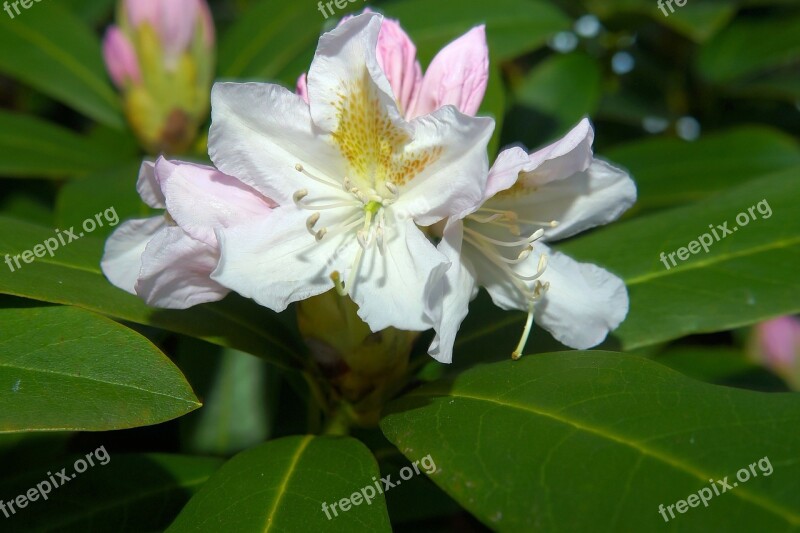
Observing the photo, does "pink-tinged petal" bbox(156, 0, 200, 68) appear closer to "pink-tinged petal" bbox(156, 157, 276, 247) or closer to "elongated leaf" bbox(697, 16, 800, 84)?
"pink-tinged petal" bbox(156, 157, 276, 247)

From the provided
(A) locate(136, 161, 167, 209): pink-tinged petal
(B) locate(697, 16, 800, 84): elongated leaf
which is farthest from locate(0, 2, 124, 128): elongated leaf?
(B) locate(697, 16, 800, 84): elongated leaf

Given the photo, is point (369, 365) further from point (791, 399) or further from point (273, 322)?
point (791, 399)

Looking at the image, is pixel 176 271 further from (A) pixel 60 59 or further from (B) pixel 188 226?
(A) pixel 60 59

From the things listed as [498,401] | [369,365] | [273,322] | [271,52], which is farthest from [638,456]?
[271,52]

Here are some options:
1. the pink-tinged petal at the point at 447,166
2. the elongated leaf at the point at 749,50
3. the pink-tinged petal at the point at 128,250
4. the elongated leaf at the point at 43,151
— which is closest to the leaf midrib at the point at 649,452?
the pink-tinged petal at the point at 447,166

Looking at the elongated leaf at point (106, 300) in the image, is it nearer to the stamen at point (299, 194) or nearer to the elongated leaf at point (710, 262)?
the stamen at point (299, 194)

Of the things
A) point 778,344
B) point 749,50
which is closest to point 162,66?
point 749,50
